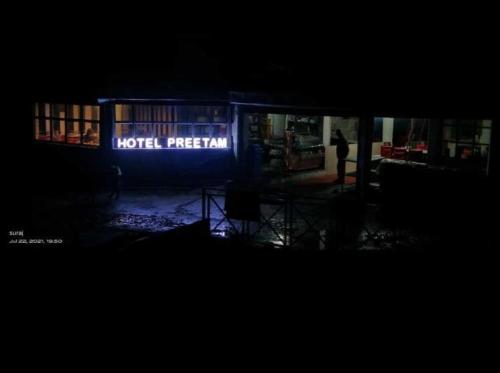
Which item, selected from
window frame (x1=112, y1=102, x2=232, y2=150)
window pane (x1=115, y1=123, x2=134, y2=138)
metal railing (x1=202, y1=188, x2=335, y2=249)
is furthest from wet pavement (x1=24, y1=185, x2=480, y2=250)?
window frame (x1=112, y1=102, x2=232, y2=150)

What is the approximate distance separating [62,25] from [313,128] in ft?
38.7

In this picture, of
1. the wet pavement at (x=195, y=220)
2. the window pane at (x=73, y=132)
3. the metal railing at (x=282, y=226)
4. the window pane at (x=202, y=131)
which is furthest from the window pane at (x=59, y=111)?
the metal railing at (x=282, y=226)

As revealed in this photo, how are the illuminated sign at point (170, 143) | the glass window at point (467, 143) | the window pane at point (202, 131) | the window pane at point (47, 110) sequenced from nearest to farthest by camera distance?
the glass window at point (467, 143)
the illuminated sign at point (170, 143)
the window pane at point (202, 131)
the window pane at point (47, 110)

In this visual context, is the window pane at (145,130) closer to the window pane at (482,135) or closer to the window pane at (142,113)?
the window pane at (142,113)

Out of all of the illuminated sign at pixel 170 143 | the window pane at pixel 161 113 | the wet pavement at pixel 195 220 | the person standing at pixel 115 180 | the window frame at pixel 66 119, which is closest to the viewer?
the wet pavement at pixel 195 220

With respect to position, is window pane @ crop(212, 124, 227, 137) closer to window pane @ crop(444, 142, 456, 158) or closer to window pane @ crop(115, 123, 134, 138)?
window pane @ crop(115, 123, 134, 138)

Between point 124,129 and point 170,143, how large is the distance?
1.79 metres

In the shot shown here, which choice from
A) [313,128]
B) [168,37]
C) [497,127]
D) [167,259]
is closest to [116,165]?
[168,37]

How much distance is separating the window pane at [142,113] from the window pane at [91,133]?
1.62 m

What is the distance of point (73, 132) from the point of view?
2261 cm

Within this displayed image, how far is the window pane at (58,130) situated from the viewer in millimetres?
22741

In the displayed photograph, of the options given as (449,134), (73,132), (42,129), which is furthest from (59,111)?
(449,134)

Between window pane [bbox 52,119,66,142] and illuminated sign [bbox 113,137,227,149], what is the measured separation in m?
2.71

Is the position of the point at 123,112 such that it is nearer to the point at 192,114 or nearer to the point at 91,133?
the point at 91,133
